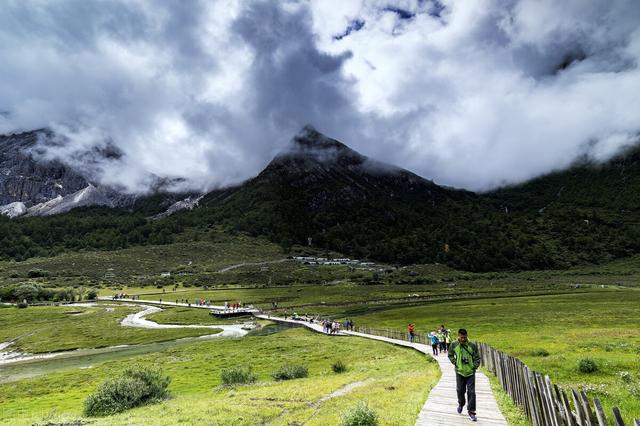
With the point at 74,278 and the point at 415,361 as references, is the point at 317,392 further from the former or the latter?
the point at 74,278

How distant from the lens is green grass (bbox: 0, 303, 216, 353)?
2704 inches

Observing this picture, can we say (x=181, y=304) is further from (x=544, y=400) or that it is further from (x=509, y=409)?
(x=544, y=400)

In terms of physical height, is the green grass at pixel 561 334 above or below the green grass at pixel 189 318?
above

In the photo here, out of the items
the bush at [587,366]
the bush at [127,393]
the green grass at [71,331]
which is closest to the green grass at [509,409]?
the bush at [587,366]

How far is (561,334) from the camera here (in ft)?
158

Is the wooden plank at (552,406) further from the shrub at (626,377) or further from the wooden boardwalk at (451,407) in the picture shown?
the shrub at (626,377)

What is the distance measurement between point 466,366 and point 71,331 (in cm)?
8751

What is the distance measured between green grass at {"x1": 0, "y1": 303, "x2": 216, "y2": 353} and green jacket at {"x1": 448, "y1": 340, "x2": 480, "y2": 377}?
67.5 m

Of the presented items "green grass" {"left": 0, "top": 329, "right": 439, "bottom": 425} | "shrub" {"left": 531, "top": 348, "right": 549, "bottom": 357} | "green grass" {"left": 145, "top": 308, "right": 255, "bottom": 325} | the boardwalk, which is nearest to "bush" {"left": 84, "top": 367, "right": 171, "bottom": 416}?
"green grass" {"left": 0, "top": 329, "right": 439, "bottom": 425}

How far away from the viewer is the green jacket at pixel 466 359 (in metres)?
14.2

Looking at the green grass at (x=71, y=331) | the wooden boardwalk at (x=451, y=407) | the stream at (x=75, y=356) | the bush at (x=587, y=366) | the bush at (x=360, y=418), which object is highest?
the bush at (x=360, y=418)

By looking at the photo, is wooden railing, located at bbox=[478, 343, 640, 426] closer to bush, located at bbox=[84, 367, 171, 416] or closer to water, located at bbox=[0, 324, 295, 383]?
bush, located at bbox=[84, 367, 171, 416]

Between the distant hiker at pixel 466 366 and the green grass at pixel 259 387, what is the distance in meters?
2.20

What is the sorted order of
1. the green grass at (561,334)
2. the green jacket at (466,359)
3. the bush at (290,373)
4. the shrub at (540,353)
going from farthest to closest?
the bush at (290,373), the shrub at (540,353), the green grass at (561,334), the green jacket at (466,359)
